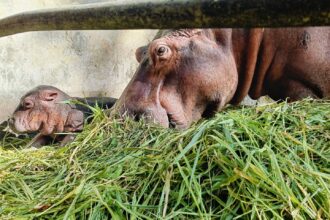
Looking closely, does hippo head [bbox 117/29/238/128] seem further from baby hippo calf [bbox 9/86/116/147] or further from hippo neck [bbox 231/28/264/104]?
baby hippo calf [bbox 9/86/116/147]

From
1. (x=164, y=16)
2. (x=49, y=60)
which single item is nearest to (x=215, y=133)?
(x=164, y=16)

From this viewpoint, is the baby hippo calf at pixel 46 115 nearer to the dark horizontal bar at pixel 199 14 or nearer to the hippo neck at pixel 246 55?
the hippo neck at pixel 246 55

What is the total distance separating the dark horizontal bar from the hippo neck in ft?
4.63

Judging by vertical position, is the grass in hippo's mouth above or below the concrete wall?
above

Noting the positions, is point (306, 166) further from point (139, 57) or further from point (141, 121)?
point (139, 57)

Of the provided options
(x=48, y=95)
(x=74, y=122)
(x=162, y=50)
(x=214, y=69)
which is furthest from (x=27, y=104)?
(x=214, y=69)

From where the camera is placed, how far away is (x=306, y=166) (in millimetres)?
1243

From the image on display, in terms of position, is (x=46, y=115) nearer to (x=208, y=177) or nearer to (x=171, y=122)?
(x=171, y=122)

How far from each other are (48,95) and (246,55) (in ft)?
4.38

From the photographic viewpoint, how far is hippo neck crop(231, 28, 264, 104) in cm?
255

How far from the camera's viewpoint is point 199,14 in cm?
88

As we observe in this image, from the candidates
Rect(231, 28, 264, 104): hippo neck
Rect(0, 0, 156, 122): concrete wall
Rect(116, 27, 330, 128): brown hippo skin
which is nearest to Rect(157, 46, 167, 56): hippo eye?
Rect(116, 27, 330, 128): brown hippo skin

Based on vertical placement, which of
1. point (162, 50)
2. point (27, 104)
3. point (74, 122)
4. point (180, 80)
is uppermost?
point (162, 50)

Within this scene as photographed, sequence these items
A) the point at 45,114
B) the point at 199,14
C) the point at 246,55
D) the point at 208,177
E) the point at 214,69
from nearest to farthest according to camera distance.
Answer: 1. the point at 199,14
2. the point at 208,177
3. the point at 214,69
4. the point at 246,55
5. the point at 45,114
